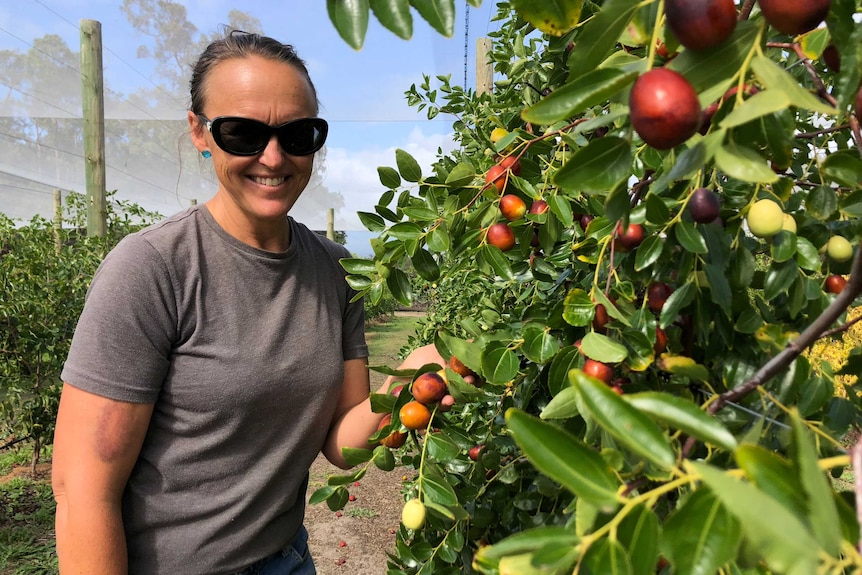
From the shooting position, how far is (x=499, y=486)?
1.36 metres

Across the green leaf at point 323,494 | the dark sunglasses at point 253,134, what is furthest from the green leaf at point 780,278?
the dark sunglasses at point 253,134

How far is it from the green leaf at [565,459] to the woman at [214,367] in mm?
969

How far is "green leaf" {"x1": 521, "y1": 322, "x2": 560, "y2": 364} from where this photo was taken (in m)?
0.94

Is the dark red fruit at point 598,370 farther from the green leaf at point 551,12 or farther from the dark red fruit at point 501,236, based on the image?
the green leaf at point 551,12

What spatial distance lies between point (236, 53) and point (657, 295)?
4.03 feet

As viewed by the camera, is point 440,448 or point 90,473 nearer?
point 440,448

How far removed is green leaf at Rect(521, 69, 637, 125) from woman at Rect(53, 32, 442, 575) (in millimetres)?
997

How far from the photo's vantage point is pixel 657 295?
3.14ft

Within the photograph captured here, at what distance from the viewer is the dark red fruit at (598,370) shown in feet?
2.76

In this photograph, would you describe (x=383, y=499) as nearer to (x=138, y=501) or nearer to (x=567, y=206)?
(x=138, y=501)

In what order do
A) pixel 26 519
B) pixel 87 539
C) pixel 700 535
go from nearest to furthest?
pixel 700 535, pixel 87 539, pixel 26 519

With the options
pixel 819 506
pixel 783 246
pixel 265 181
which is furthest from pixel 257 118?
pixel 819 506

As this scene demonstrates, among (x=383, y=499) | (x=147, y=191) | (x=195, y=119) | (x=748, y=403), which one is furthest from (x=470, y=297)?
(x=147, y=191)

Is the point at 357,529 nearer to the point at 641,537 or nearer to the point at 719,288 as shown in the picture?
the point at 719,288
